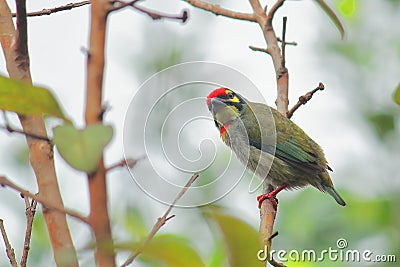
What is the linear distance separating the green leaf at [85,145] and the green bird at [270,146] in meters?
2.80

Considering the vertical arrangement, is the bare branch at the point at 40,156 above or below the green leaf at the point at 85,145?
below

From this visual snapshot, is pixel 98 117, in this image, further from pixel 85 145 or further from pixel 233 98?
pixel 233 98

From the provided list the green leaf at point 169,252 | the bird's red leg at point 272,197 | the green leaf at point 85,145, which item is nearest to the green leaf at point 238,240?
the green leaf at point 169,252

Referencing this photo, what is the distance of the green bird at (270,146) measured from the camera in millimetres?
3795

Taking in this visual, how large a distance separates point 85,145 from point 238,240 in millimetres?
259

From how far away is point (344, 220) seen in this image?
13.0 feet

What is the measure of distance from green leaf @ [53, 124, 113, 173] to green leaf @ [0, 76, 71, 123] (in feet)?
0.18

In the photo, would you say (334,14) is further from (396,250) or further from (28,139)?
(396,250)

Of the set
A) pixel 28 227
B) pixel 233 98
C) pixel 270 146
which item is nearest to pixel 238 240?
pixel 28 227

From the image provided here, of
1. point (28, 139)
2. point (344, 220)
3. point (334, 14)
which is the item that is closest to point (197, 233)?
point (344, 220)

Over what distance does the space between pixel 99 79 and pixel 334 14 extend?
32.6 inches

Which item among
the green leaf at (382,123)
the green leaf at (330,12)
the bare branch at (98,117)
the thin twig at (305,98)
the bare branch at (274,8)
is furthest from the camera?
the green leaf at (382,123)

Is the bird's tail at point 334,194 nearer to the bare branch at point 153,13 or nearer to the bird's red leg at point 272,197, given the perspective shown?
the bird's red leg at point 272,197

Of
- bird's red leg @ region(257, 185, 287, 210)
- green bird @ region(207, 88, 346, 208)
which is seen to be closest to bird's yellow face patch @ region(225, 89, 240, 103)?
green bird @ region(207, 88, 346, 208)
